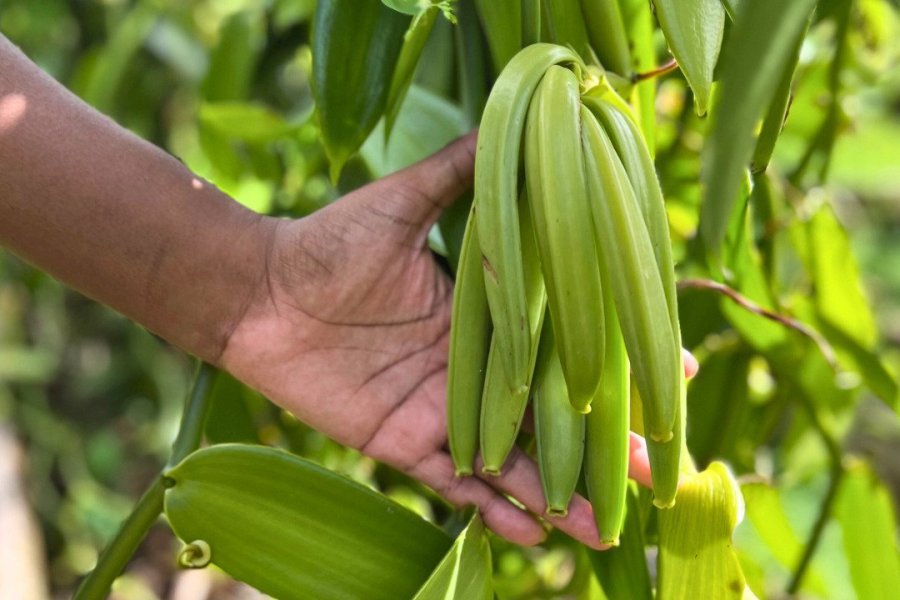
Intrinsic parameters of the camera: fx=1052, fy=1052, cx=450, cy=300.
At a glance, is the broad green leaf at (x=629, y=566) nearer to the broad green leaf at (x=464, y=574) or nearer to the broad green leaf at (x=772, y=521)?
the broad green leaf at (x=464, y=574)

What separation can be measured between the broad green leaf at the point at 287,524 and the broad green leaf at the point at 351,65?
7.7 inches

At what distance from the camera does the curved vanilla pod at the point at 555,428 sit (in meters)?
0.56

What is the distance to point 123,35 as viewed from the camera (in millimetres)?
1280

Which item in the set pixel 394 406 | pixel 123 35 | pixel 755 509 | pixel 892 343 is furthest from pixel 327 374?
pixel 892 343

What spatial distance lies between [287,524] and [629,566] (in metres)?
0.21

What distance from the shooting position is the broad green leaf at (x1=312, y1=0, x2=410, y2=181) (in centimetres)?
62

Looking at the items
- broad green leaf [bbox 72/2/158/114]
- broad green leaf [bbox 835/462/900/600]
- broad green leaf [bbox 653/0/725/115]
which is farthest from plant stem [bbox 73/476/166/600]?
broad green leaf [bbox 72/2/158/114]

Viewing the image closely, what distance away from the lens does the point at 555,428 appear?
56 centimetres

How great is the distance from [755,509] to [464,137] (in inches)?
16.0

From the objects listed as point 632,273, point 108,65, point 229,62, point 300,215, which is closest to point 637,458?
point 632,273

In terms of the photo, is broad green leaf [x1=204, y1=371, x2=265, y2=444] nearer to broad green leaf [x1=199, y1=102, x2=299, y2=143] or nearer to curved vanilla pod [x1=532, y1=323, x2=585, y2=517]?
broad green leaf [x1=199, y1=102, x2=299, y2=143]

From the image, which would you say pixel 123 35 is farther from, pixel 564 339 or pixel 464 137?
pixel 564 339

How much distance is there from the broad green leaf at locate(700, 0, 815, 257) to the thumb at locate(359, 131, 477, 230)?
0.33m

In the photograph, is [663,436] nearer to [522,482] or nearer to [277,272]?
[522,482]
